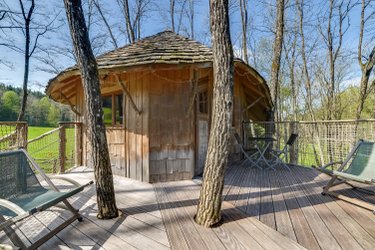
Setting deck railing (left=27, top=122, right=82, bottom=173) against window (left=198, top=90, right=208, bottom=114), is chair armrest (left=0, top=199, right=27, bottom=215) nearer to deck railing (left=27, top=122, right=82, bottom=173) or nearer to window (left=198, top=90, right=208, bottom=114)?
deck railing (left=27, top=122, right=82, bottom=173)

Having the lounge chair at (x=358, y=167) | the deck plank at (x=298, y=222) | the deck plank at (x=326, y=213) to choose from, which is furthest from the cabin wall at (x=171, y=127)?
the lounge chair at (x=358, y=167)

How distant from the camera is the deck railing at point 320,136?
505 cm

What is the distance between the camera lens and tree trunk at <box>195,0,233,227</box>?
8.00 feet

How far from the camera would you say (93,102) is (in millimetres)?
2600

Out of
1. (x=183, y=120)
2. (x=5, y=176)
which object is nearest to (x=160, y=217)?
(x=5, y=176)

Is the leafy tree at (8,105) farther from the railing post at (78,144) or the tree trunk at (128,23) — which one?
the railing post at (78,144)

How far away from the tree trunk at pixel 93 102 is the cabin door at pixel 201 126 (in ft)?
8.50

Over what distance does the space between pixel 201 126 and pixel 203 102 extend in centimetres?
67

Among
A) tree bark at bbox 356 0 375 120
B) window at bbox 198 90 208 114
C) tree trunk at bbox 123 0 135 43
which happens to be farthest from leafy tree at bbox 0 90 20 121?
tree bark at bbox 356 0 375 120

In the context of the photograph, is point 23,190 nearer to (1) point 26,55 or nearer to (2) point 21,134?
(2) point 21,134

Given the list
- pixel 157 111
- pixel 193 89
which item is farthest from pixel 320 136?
pixel 157 111

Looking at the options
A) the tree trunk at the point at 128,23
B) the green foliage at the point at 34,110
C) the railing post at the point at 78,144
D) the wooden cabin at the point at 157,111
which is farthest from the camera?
the green foliage at the point at 34,110

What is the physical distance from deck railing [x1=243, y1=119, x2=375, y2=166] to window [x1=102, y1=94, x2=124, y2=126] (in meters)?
3.56

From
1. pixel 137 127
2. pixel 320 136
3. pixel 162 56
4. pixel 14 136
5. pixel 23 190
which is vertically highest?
pixel 162 56
